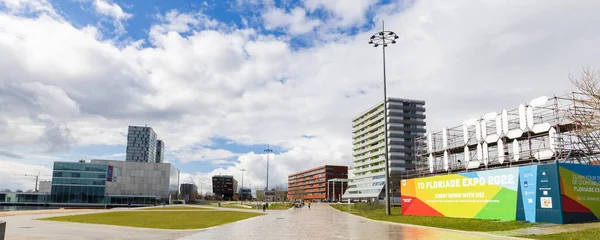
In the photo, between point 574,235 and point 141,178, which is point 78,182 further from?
point 574,235

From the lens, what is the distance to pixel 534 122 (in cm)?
4147

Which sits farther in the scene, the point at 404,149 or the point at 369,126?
the point at 369,126

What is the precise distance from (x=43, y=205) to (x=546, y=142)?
130 metres

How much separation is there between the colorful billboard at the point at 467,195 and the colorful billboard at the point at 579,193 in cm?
319

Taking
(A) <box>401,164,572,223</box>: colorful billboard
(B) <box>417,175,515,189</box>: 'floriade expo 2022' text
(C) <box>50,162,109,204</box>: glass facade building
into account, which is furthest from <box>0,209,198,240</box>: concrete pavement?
(C) <box>50,162,109,204</box>: glass facade building

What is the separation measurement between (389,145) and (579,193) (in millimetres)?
113422

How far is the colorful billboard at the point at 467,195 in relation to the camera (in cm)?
2817

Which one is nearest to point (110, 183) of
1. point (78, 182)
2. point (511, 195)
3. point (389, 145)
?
point (78, 182)

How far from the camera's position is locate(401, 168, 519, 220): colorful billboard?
92.4 ft

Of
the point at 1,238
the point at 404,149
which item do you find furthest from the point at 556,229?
the point at 404,149

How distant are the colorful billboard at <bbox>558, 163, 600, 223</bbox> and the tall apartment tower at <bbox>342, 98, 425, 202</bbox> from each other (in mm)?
95623

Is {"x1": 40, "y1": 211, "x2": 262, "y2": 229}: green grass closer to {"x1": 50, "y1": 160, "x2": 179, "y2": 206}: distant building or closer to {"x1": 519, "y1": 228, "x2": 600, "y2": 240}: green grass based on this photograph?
{"x1": 519, "y1": 228, "x2": 600, "y2": 240}: green grass

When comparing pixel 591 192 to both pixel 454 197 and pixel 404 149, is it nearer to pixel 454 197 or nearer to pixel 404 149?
pixel 454 197

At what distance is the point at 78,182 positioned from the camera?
123 metres
